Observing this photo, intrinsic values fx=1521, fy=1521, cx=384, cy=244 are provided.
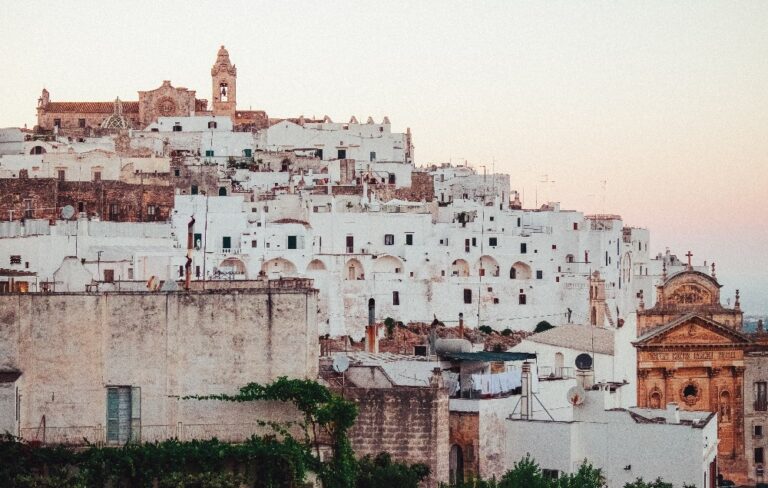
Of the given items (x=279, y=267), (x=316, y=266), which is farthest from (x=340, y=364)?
(x=316, y=266)

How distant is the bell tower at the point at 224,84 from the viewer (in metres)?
85.6

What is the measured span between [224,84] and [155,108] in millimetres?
4498

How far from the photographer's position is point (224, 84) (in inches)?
3391

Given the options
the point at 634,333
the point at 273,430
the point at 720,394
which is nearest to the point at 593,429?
the point at 273,430

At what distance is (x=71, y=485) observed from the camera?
20781mm

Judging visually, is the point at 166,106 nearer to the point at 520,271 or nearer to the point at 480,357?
the point at 520,271

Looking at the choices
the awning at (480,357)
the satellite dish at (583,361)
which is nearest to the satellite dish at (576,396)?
the awning at (480,357)

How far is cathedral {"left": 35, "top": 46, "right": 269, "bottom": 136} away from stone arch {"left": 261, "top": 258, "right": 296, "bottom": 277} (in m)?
20.7

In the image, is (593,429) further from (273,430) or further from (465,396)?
(273,430)

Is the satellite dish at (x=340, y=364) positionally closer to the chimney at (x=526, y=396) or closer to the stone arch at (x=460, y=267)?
the chimney at (x=526, y=396)

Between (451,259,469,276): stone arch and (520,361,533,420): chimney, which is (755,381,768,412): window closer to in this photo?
(520,361,533,420): chimney

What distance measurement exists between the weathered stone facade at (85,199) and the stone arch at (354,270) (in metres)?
7.89

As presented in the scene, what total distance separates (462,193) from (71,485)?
5849cm

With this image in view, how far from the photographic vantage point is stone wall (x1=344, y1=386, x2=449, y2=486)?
23.7 metres
